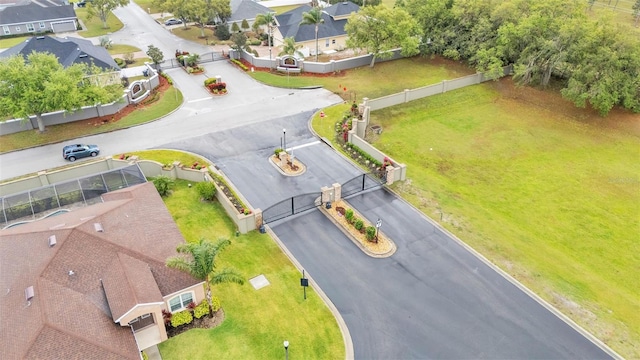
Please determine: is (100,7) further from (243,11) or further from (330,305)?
(330,305)

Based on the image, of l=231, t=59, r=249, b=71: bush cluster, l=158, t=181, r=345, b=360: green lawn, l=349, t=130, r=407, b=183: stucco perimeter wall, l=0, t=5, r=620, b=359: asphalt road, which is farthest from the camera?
l=231, t=59, r=249, b=71: bush cluster

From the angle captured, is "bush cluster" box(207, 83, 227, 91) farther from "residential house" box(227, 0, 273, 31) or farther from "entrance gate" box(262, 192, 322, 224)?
"residential house" box(227, 0, 273, 31)

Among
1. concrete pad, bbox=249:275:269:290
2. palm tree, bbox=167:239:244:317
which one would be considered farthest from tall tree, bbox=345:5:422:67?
palm tree, bbox=167:239:244:317

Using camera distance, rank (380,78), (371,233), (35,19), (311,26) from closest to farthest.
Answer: (371,233) → (380,78) → (311,26) → (35,19)

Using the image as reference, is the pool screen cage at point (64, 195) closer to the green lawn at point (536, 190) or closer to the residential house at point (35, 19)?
the green lawn at point (536, 190)

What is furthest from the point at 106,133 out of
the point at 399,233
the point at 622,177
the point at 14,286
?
the point at 622,177

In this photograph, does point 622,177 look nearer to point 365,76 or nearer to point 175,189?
point 365,76

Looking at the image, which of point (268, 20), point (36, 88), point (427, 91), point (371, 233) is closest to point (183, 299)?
point (371, 233)
